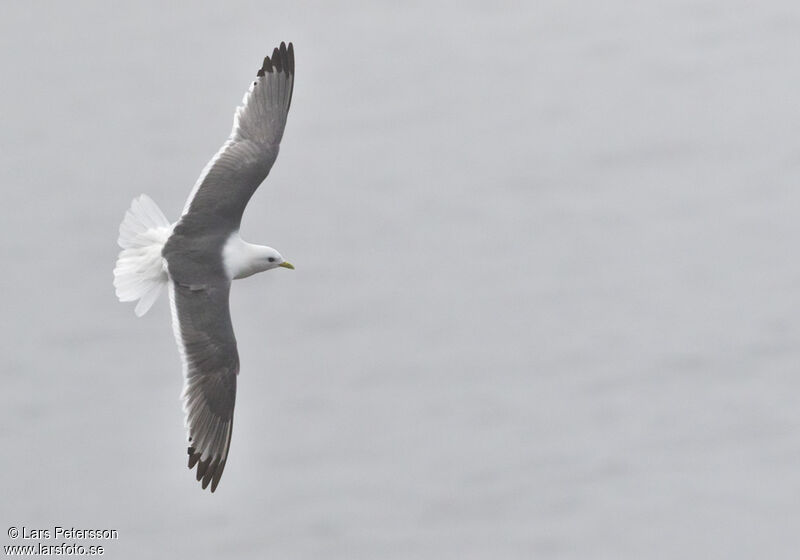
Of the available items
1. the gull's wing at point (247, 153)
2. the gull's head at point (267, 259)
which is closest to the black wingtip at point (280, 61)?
the gull's wing at point (247, 153)

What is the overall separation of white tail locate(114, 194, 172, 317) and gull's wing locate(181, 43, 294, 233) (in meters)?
0.21

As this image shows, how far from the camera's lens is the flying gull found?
877cm

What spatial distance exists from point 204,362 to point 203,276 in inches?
20.0

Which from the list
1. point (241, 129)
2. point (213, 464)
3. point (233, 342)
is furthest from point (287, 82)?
point (213, 464)

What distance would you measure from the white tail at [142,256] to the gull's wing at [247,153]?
0.68 ft

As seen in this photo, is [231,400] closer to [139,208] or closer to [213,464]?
[213,464]

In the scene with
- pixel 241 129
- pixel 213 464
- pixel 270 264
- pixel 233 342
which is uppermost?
pixel 241 129

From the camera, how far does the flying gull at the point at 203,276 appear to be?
345 inches

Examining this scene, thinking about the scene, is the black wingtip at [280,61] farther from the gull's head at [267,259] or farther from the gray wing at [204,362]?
the gray wing at [204,362]

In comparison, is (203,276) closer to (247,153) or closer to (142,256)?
(142,256)

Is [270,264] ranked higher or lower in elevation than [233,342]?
higher

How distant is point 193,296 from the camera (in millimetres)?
8781

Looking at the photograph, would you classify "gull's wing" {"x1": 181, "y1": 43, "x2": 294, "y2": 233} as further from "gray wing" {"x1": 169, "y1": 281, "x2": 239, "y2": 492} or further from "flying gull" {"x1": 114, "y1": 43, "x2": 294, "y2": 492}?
"gray wing" {"x1": 169, "y1": 281, "x2": 239, "y2": 492}

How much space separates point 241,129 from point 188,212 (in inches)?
33.7
